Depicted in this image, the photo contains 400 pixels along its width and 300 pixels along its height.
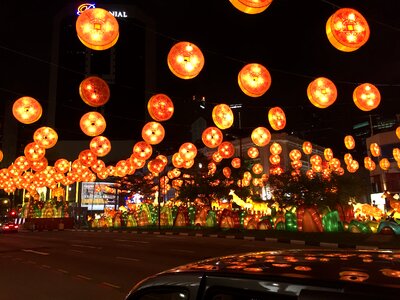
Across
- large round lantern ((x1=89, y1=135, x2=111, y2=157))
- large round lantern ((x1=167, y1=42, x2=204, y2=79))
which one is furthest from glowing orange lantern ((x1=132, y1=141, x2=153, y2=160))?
large round lantern ((x1=167, y1=42, x2=204, y2=79))

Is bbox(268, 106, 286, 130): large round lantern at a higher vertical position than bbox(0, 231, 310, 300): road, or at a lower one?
higher

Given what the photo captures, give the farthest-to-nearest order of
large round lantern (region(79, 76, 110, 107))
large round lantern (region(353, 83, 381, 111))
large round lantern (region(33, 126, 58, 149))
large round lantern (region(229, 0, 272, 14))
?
large round lantern (region(33, 126, 58, 149))
large round lantern (region(353, 83, 381, 111))
large round lantern (region(79, 76, 110, 107))
large round lantern (region(229, 0, 272, 14))

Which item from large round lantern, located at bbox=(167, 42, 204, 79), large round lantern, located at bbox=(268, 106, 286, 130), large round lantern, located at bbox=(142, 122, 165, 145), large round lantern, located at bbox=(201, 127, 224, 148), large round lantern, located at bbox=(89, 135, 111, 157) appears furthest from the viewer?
large round lantern, located at bbox=(89, 135, 111, 157)

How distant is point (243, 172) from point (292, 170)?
9.68m

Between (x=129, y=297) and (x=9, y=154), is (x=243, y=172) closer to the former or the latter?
(x=129, y=297)

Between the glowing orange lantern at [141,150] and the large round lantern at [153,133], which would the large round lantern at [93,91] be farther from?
the glowing orange lantern at [141,150]

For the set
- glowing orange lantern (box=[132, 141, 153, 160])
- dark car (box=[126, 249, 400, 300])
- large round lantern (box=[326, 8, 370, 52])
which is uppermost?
large round lantern (box=[326, 8, 370, 52])

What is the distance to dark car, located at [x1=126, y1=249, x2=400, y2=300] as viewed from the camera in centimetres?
139

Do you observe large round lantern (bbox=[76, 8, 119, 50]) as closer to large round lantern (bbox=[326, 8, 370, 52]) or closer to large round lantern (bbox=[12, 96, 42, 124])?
large round lantern (bbox=[326, 8, 370, 52])

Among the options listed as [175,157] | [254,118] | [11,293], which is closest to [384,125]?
[254,118]

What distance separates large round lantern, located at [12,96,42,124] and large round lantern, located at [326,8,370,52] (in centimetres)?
995

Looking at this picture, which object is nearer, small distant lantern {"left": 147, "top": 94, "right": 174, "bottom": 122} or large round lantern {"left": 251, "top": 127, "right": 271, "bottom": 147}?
small distant lantern {"left": 147, "top": 94, "right": 174, "bottom": 122}

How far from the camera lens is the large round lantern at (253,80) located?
1016 centimetres

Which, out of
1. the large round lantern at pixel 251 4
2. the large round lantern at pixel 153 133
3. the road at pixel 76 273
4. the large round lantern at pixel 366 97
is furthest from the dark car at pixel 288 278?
the large round lantern at pixel 153 133
